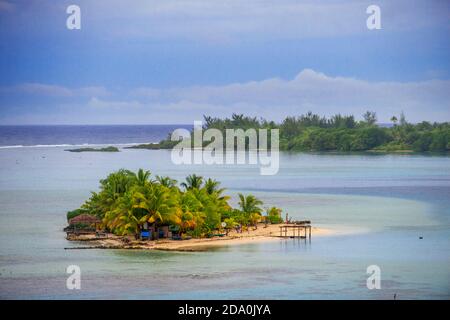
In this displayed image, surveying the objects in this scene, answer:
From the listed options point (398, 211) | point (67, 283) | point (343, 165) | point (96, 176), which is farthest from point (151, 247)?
point (343, 165)

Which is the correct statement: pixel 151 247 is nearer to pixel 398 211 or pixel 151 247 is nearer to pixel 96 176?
pixel 398 211

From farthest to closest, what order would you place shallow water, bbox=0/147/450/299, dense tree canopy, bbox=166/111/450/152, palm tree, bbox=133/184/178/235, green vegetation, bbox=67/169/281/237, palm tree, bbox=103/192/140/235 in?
dense tree canopy, bbox=166/111/450/152 < palm tree, bbox=103/192/140/235 < green vegetation, bbox=67/169/281/237 < palm tree, bbox=133/184/178/235 < shallow water, bbox=0/147/450/299

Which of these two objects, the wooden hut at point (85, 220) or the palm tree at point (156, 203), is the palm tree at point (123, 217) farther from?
the wooden hut at point (85, 220)

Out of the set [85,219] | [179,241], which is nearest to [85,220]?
[85,219]

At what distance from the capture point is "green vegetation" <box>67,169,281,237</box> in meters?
25.0

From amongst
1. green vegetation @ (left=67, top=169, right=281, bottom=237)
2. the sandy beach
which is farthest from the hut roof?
the sandy beach

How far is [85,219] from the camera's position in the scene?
28.0m

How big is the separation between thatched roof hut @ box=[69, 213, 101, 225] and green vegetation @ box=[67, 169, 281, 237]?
146mm

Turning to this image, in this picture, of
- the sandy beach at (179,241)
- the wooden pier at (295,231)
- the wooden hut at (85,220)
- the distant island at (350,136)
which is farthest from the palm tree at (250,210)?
the distant island at (350,136)

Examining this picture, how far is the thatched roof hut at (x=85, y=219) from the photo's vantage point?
27719mm

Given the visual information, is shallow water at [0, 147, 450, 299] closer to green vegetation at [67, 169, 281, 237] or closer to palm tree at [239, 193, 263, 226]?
green vegetation at [67, 169, 281, 237]

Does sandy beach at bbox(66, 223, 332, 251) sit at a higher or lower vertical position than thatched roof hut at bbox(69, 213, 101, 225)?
lower
